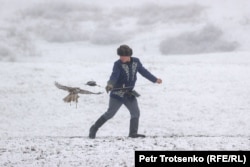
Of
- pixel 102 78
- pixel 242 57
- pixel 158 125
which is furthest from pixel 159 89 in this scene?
pixel 242 57

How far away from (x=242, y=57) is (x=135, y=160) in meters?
34.9

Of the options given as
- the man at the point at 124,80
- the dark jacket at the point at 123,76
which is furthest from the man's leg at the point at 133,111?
the dark jacket at the point at 123,76

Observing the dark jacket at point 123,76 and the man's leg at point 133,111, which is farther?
the man's leg at point 133,111

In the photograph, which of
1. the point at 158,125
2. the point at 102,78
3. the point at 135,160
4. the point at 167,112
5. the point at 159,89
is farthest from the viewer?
the point at 102,78

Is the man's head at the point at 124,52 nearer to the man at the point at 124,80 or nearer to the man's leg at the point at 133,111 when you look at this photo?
the man at the point at 124,80

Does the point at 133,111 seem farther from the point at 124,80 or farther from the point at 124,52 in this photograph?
the point at 124,52

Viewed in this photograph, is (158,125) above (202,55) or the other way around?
the other way around

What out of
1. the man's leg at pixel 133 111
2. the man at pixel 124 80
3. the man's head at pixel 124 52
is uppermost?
the man's head at pixel 124 52

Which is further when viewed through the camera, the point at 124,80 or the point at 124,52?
the point at 124,80

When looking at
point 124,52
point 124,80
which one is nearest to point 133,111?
point 124,80

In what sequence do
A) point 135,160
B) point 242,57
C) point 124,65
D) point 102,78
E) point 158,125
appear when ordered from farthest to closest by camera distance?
point 242,57
point 102,78
point 158,125
point 124,65
point 135,160

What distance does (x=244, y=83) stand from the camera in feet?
89.8

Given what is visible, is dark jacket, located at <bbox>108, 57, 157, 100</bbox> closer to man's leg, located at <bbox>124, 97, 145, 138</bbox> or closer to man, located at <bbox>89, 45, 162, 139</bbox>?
man, located at <bbox>89, 45, 162, 139</bbox>

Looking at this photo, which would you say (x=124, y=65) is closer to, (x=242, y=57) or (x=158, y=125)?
(x=158, y=125)
